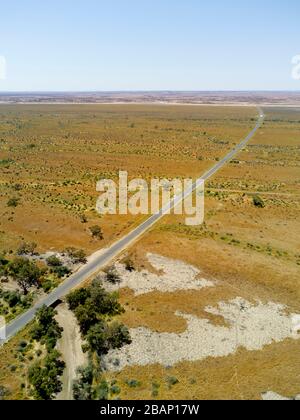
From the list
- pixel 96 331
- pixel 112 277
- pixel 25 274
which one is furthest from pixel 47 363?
pixel 112 277

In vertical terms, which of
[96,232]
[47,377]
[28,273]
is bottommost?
[47,377]

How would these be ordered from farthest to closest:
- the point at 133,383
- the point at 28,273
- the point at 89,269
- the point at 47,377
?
the point at 89,269 < the point at 28,273 < the point at 133,383 < the point at 47,377

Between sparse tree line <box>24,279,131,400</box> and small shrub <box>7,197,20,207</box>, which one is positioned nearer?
sparse tree line <box>24,279,131,400</box>

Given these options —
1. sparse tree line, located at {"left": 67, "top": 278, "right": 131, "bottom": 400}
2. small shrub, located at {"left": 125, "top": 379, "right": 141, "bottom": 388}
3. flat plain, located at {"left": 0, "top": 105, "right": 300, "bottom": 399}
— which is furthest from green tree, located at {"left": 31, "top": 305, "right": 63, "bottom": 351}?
small shrub, located at {"left": 125, "top": 379, "right": 141, "bottom": 388}

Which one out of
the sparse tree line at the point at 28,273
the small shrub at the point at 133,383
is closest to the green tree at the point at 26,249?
the sparse tree line at the point at 28,273

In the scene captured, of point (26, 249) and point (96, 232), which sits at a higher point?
point (96, 232)

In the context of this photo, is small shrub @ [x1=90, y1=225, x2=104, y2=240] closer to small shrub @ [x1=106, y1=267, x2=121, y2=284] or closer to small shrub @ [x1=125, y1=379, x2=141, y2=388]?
small shrub @ [x1=106, y1=267, x2=121, y2=284]

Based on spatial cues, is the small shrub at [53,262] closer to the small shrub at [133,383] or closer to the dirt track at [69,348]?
the dirt track at [69,348]

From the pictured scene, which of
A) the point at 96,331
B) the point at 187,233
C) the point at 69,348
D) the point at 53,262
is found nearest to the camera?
the point at 69,348

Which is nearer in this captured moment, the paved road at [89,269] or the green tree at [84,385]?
the green tree at [84,385]

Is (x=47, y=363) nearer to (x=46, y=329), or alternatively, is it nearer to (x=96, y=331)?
(x=46, y=329)

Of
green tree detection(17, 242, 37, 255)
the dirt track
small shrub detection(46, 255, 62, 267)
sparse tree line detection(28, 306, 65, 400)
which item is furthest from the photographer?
green tree detection(17, 242, 37, 255)
